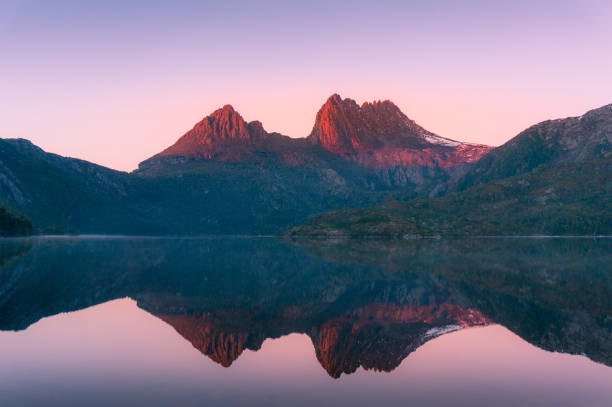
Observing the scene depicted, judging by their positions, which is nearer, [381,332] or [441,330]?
[381,332]

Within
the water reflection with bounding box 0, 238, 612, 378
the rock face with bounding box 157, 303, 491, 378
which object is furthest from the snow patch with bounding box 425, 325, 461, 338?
the water reflection with bounding box 0, 238, 612, 378

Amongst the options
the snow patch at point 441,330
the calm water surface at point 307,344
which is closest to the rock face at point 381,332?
the snow patch at point 441,330

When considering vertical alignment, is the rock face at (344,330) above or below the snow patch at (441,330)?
above

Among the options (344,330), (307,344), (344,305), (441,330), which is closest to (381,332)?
(344,330)

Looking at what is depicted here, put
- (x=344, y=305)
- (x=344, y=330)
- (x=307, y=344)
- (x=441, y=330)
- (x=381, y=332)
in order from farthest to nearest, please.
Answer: (x=344, y=305)
(x=441, y=330)
(x=344, y=330)
(x=381, y=332)
(x=307, y=344)

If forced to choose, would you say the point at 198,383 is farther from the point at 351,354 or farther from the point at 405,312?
the point at 405,312

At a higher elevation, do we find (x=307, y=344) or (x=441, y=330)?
(x=307, y=344)

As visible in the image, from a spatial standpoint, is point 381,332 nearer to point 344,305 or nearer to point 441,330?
point 441,330

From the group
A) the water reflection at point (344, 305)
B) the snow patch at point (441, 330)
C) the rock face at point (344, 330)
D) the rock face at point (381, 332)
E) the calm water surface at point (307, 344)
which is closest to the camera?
the calm water surface at point (307, 344)

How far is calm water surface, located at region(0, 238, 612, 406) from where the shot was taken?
71.9 ft

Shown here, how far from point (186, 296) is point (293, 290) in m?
12.3

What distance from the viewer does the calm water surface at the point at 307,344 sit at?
71.9 feet

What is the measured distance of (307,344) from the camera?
3114cm

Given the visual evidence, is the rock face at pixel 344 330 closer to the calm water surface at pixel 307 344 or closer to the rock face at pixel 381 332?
the rock face at pixel 381 332
